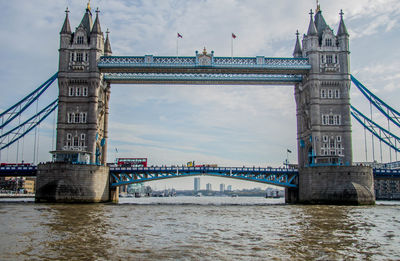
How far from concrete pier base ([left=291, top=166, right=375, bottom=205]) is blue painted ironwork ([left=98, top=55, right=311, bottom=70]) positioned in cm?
1936

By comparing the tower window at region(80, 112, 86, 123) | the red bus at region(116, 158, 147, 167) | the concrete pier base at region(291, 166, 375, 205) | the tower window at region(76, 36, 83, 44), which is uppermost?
the tower window at region(76, 36, 83, 44)

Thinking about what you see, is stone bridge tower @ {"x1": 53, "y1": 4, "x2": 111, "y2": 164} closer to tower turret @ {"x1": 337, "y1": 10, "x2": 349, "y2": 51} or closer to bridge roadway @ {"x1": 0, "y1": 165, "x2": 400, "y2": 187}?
bridge roadway @ {"x1": 0, "y1": 165, "x2": 400, "y2": 187}

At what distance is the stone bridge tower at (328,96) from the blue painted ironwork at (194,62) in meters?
3.07

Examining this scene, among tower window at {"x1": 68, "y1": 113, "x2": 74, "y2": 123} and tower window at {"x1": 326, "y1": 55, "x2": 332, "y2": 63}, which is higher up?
tower window at {"x1": 326, "y1": 55, "x2": 332, "y2": 63}

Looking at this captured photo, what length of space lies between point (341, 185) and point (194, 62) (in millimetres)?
32475

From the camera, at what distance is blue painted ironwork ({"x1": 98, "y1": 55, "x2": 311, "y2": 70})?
71188mm

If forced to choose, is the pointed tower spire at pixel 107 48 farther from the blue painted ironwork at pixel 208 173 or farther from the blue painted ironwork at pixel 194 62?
the blue painted ironwork at pixel 208 173

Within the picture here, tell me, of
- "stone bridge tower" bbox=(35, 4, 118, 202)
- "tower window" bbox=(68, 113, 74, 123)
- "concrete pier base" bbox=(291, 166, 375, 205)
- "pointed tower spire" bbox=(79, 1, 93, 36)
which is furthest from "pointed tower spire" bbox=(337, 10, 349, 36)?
"tower window" bbox=(68, 113, 74, 123)

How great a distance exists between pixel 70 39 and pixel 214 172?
35687mm

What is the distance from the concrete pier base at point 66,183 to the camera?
6066 cm

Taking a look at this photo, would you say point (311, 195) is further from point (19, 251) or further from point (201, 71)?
point (19, 251)

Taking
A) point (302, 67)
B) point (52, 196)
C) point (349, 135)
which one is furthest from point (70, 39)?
point (349, 135)

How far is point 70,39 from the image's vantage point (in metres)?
72.4

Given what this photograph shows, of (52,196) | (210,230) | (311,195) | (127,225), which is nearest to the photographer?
(210,230)
